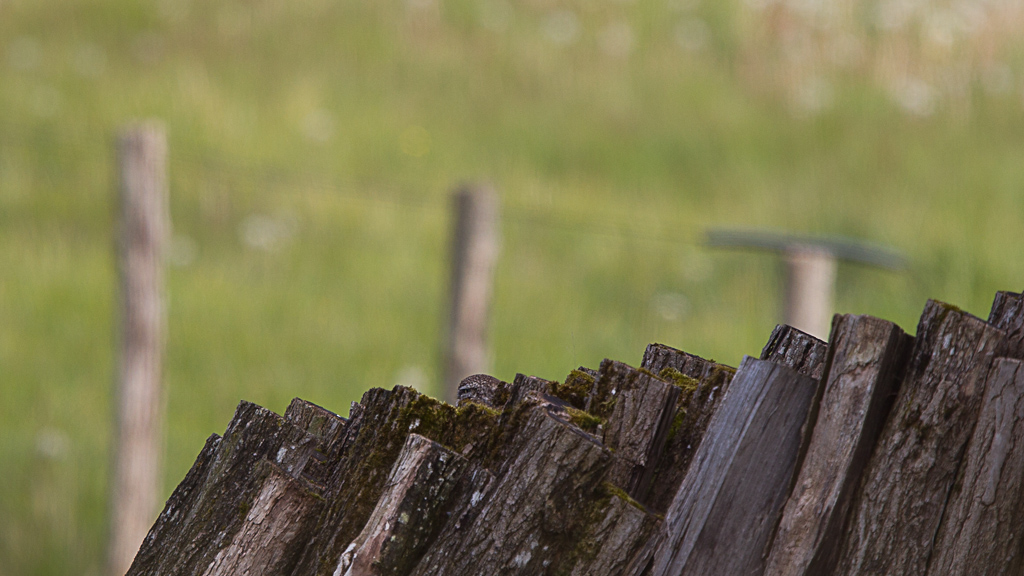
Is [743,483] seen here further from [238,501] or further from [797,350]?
[238,501]

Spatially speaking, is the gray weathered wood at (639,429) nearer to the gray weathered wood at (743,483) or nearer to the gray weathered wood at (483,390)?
the gray weathered wood at (743,483)

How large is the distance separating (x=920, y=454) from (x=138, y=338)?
4.20 m

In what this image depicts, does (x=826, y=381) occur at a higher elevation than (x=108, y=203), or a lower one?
lower

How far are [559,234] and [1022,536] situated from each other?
626 cm

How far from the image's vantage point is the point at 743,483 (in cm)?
104

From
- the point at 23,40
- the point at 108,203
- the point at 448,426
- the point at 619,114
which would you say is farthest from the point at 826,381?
the point at 23,40

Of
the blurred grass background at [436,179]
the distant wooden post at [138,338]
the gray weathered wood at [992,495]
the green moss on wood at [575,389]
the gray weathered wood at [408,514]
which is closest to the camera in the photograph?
the gray weathered wood at [992,495]

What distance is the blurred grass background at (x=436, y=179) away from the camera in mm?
5938

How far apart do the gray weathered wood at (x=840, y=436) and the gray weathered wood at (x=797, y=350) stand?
11 cm

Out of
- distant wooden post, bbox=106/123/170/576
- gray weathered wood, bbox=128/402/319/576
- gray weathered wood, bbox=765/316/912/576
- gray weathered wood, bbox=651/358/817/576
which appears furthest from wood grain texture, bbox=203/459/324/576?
distant wooden post, bbox=106/123/170/576

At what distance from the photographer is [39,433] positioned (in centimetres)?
541

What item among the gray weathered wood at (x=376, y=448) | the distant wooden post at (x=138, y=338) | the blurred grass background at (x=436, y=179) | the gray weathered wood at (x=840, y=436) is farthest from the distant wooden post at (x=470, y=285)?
the gray weathered wood at (x=840, y=436)

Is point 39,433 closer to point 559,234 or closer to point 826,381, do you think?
point 559,234

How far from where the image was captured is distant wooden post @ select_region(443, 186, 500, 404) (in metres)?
4.54
